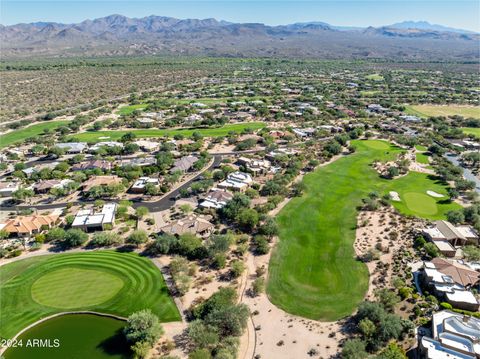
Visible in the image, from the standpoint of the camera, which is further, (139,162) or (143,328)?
(139,162)

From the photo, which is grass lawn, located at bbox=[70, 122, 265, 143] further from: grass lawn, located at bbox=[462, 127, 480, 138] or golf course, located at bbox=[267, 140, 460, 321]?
grass lawn, located at bbox=[462, 127, 480, 138]

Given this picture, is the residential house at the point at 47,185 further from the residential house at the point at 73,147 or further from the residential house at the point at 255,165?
the residential house at the point at 255,165

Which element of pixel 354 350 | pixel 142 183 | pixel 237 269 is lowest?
pixel 237 269

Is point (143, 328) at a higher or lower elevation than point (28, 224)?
lower

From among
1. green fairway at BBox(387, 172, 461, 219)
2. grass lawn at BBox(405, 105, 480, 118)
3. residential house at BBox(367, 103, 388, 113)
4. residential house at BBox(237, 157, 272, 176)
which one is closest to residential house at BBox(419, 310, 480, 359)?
green fairway at BBox(387, 172, 461, 219)

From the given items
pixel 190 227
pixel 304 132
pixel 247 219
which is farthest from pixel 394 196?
pixel 304 132

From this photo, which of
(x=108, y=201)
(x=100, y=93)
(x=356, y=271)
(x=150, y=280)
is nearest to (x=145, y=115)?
(x=100, y=93)

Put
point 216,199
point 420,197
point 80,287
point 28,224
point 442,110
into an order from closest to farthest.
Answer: point 80,287
point 28,224
point 216,199
point 420,197
point 442,110

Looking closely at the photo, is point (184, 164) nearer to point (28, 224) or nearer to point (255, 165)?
point (255, 165)
